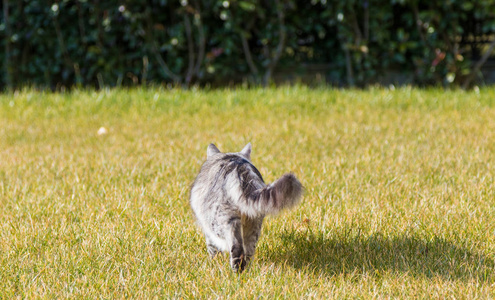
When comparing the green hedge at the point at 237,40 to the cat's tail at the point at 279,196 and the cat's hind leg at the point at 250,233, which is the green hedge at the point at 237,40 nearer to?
the cat's hind leg at the point at 250,233

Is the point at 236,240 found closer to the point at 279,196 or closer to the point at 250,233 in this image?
the point at 250,233

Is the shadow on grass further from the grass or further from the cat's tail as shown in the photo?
the cat's tail

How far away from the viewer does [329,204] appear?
3.23 metres

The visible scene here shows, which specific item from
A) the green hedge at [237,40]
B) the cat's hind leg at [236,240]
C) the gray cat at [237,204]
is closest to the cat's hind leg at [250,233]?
the gray cat at [237,204]

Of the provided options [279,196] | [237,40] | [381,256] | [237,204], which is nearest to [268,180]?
[381,256]

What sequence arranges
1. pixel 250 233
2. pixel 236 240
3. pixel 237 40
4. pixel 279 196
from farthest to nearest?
pixel 237 40 < pixel 250 233 < pixel 236 240 < pixel 279 196

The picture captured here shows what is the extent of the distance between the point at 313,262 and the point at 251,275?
1.05 feet

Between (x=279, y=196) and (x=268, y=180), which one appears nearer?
(x=279, y=196)

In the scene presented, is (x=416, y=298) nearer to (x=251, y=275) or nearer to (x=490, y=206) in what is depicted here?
(x=251, y=275)

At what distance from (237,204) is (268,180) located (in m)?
1.61

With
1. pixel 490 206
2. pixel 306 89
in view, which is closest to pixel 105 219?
pixel 490 206

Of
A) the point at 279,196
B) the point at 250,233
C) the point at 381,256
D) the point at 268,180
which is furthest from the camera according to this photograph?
the point at 268,180

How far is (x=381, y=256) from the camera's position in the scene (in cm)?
250

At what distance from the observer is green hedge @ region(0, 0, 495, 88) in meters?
7.25
